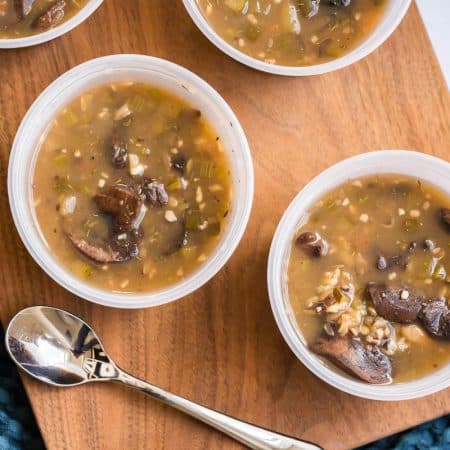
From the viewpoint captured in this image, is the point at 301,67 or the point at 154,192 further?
the point at 301,67

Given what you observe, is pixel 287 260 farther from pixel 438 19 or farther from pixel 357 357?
pixel 438 19

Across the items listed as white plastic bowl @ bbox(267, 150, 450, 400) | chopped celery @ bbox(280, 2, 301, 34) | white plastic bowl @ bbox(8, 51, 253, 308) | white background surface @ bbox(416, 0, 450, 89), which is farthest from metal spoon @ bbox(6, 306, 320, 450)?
white background surface @ bbox(416, 0, 450, 89)

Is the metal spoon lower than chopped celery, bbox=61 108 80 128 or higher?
lower

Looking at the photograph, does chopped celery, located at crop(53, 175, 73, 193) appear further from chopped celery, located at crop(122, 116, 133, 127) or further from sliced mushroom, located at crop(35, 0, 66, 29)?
sliced mushroom, located at crop(35, 0, 66, 29)

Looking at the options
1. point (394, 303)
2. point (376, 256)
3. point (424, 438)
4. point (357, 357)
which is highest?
point (376, 256)

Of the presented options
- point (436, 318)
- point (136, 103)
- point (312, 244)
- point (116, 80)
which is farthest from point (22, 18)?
point (436, 318)
